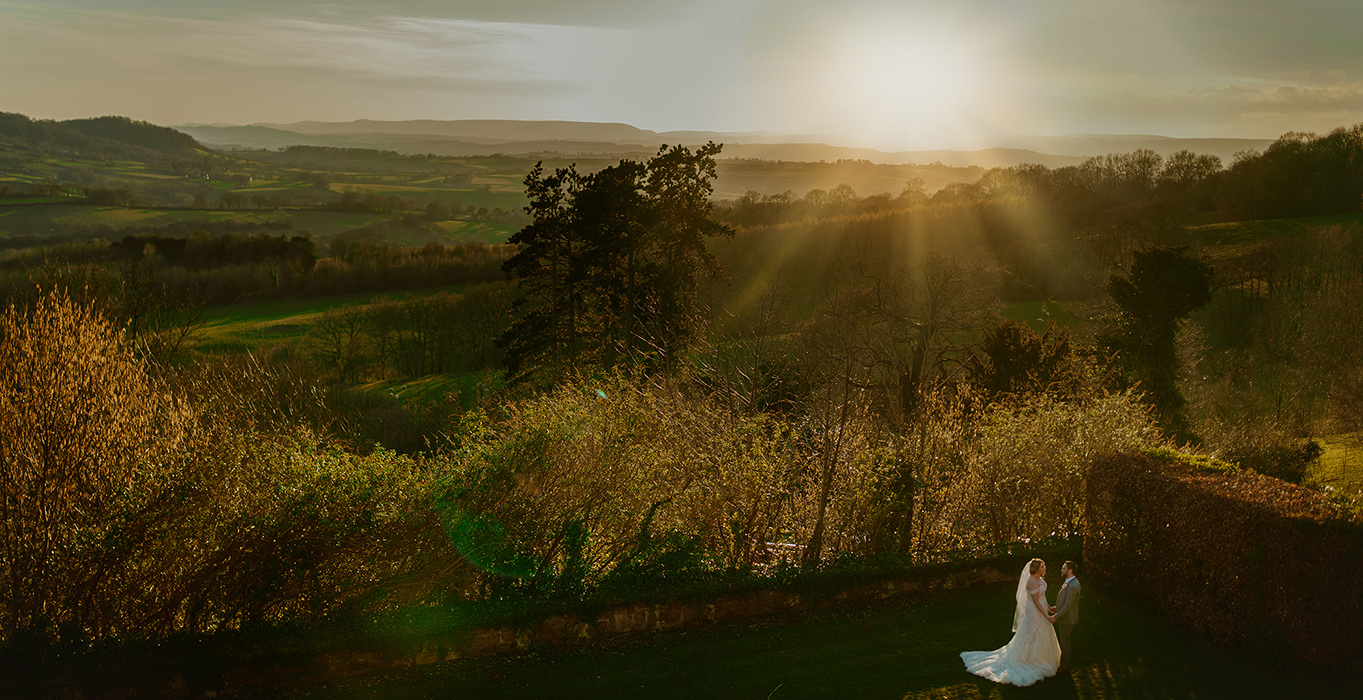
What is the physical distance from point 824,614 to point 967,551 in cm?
322

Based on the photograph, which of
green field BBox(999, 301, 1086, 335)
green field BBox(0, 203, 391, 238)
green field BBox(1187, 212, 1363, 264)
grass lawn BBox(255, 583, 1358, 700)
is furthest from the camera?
green field BBox(0, 203, 391, 238)

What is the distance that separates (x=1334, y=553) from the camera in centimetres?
1021

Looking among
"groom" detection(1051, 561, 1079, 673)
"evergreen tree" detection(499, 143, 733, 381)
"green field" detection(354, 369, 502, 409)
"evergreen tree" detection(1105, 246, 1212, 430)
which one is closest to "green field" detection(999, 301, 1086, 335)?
"evergreen tree" detection(1105, 246, 1212, 430)

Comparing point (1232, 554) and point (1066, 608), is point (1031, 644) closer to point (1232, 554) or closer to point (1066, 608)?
point (1066, 608)

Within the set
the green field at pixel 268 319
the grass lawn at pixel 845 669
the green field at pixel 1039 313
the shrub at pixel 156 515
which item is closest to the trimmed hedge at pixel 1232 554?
the grass lawn at pixel 845 669

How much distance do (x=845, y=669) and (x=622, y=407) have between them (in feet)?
24.1

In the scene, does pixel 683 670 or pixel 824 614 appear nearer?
pixel 683 670

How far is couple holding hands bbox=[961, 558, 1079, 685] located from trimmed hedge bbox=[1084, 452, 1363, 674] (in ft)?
8.02

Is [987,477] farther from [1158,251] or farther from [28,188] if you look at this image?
[28,188]

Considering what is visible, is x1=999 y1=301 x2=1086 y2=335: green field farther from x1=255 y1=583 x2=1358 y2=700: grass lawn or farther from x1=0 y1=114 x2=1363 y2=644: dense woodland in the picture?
x1=255 y1=583 x2=1358 y2=700: grass lawn

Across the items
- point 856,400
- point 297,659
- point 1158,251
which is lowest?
point 297,659

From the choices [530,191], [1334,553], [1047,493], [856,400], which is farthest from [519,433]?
[530,191]

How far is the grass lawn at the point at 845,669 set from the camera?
10188mm

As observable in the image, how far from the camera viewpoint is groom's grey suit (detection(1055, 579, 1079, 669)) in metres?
10.8
